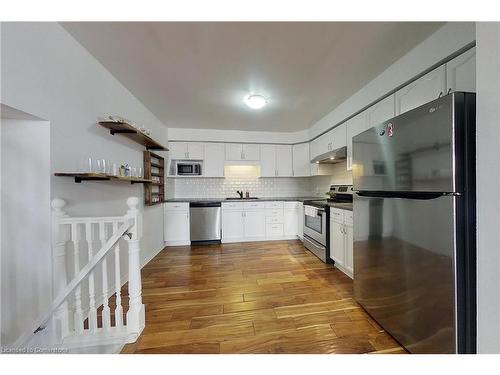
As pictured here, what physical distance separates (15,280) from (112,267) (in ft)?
2.83

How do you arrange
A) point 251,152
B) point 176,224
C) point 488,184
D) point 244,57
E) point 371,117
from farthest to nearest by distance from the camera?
point 251,152 < point 176,224 < point 371,117 < point 244,57 < point 488,184

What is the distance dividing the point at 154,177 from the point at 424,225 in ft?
11.3

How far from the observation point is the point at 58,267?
55.0 inches

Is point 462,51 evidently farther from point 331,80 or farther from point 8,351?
point 8,351

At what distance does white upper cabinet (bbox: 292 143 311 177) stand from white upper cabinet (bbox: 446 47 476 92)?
9.21ft

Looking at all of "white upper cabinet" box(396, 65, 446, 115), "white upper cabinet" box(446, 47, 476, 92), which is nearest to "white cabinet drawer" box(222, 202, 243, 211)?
"white upper cabinet" box(396, 65, 446, 115)

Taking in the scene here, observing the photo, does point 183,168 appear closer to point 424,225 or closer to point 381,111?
point 381,111

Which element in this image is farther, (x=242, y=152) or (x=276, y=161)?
(x=276, y=161)

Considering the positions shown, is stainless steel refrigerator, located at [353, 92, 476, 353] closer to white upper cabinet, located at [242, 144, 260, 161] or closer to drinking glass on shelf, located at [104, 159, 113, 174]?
drinking glass on shelf, located at [104, 159, 113, 174]

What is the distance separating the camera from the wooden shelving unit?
2951 mm

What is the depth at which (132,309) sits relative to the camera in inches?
58.6

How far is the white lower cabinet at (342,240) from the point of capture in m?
2.33

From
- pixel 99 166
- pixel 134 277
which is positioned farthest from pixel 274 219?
pixel 99 166

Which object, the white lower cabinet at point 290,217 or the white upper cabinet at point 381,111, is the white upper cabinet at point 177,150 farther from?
the white upper cabinet at point 381,111
